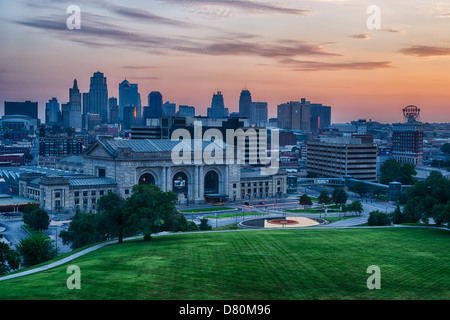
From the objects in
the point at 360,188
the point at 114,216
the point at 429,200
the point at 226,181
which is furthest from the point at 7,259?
the point at 360,188

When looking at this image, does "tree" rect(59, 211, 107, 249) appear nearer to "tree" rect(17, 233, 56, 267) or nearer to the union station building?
"tree" rect(17, 233, 56, 267)

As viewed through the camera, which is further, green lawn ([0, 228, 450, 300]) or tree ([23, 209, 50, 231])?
tree ([23, 209, 50, 231])

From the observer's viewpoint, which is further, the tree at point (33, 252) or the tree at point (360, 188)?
the tree at point (360, 188)

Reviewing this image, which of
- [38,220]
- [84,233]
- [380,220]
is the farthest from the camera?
[38,220]

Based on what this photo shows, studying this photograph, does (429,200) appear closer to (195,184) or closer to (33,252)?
(33,252)

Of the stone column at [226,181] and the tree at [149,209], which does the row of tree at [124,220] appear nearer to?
the tree at [149,209]

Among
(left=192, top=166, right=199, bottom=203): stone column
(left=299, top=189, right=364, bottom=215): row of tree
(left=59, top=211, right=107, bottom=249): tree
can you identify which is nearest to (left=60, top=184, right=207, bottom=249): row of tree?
(left=59, top=211, right=107, bottom=249): tree

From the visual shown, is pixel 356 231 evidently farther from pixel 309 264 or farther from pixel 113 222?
pixel 113 222

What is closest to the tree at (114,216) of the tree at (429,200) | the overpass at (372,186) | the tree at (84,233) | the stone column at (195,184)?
the tree at (84,233)

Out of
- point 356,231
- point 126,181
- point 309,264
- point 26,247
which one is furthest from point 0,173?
point 309,264
